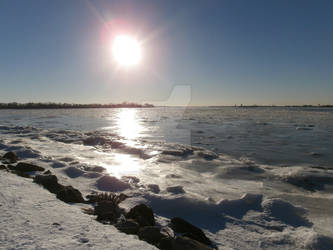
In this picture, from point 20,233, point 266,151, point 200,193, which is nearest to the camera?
point 20,233

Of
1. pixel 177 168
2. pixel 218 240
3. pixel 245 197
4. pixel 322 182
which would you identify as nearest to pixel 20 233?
pixel 218 240

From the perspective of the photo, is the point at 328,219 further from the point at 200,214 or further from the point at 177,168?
the point at 177,168

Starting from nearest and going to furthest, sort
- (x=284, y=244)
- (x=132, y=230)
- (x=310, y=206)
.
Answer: (x=132, y=230), (x=284, y=244), (x=310, y=206)

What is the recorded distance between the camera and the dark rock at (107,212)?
3551 mm

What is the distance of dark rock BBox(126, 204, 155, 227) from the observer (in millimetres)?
3579

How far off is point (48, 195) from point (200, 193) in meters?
3.19

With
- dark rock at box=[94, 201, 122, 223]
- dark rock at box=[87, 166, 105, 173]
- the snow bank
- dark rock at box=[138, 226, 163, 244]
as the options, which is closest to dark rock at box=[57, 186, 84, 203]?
the snow bank

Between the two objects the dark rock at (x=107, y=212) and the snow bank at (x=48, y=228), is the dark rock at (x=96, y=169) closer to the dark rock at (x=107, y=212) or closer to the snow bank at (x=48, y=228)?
the dark rock at (x=107, y=212)

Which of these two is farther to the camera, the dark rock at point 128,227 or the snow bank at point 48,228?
the dark rock at point 128,227

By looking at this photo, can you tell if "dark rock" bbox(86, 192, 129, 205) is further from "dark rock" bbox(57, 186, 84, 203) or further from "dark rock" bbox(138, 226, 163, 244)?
"dark rock" bbox(138, 226, 163, 244)

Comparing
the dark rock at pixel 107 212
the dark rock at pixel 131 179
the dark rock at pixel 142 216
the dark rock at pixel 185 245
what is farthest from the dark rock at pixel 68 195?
the dark rock at pixel 185 245

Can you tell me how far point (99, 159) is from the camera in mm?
8633

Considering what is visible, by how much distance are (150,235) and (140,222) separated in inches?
18.4

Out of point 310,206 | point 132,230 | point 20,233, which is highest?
point 20,233
